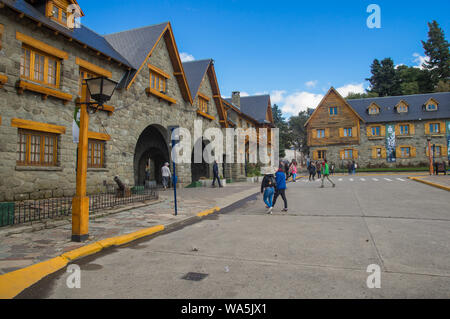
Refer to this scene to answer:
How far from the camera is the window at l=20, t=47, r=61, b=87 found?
9969 millimetres

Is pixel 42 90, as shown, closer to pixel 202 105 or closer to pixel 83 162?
pixel 83 162

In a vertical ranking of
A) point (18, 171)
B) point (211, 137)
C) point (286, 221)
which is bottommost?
point (286, 221)

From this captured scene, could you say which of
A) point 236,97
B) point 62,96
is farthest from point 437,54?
point 62,96

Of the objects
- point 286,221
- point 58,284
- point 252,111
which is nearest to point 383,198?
point 286,221

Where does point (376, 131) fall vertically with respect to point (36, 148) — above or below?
above

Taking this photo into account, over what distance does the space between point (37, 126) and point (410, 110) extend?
44982mm

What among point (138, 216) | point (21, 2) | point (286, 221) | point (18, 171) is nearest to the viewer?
point (286, 221)

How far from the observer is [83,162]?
609 centimetres

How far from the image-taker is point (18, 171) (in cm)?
947

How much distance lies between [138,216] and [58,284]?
16.0ft

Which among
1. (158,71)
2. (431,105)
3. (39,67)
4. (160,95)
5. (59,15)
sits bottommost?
(39,67)

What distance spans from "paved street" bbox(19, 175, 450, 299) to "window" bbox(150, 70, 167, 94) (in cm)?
1055
